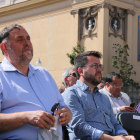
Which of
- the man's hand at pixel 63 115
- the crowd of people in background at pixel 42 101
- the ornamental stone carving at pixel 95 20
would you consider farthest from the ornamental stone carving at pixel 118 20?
the man's hand at pixel 63 115

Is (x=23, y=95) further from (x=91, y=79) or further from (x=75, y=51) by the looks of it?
(x=75, y=51)

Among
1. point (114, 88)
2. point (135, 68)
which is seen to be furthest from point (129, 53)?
point (114, 88)

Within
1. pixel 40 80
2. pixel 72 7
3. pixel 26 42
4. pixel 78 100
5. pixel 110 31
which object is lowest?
pixel 78 100

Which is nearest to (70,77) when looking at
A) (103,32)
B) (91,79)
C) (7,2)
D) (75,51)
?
(91,79)

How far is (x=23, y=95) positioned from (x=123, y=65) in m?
13.8

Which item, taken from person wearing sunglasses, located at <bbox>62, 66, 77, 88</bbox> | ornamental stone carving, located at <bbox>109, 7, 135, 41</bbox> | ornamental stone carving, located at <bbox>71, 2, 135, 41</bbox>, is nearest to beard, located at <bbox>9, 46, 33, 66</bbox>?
person wearing sunglasses, located at <bbox>62, 66, 77, 88</bbox>

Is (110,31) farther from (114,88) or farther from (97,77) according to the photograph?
(97,77)

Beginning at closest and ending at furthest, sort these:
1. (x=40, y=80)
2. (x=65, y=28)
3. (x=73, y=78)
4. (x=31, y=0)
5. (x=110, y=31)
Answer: (x=40, y=80), (x=73, y=78), (x=110, y=31), (x=65, y=28), (x=31, y=0)

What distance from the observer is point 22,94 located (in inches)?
93.1

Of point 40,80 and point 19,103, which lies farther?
point 40,80

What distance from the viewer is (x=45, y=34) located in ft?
61.1

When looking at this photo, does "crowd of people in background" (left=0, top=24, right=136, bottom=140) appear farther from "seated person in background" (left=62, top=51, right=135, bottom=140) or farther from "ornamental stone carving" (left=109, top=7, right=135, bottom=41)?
"ornamental stone carving" (left=109, top=7, right=135, bottom=41)

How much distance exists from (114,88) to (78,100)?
5.69ft

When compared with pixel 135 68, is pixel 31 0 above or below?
above
